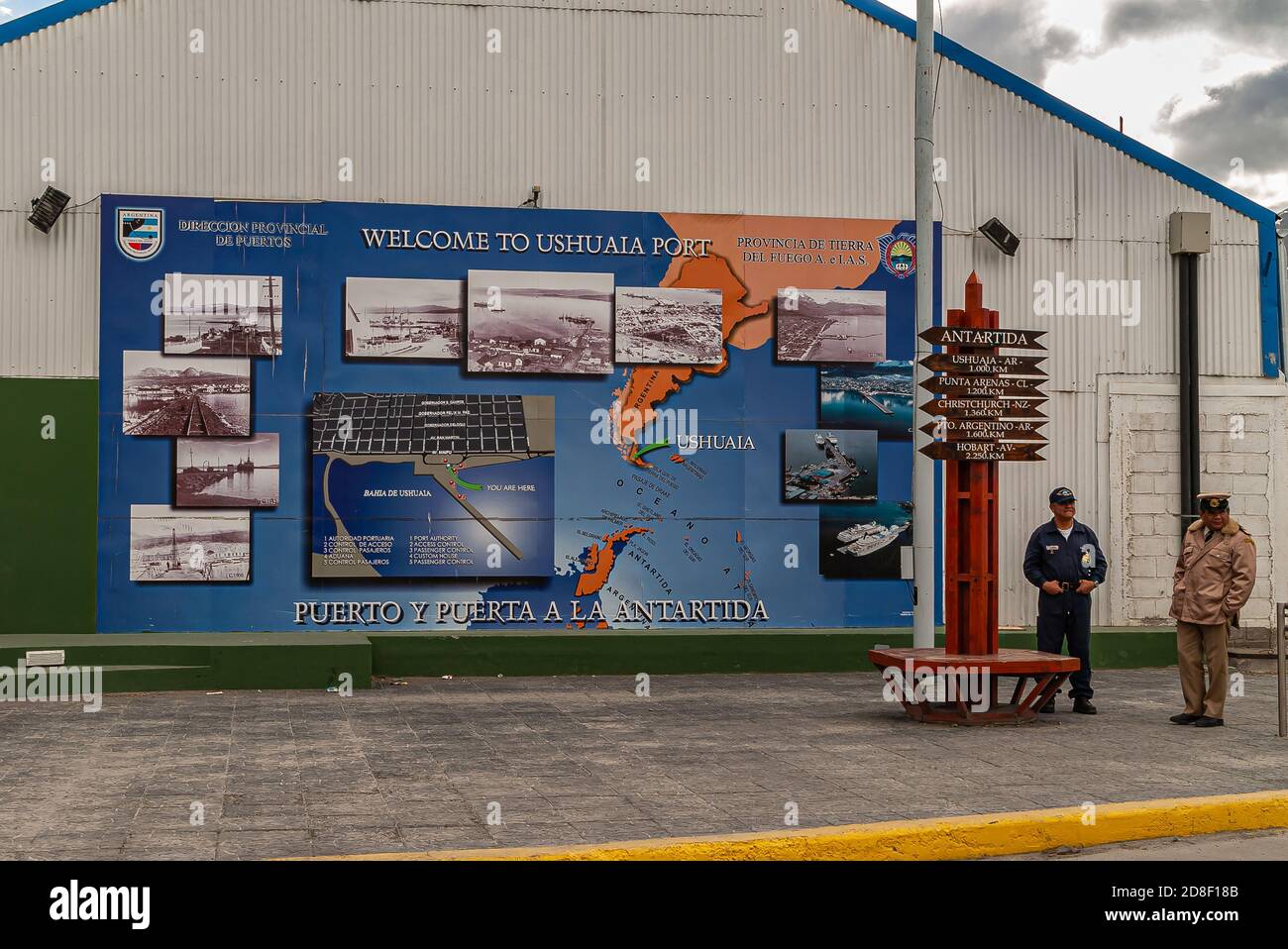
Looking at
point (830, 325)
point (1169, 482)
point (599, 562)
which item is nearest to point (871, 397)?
point (830, 325)

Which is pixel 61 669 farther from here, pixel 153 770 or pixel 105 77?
pixel 105 77

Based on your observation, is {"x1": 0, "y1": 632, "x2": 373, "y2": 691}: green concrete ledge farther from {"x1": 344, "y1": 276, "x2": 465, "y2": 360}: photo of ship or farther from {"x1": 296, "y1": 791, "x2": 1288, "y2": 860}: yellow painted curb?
{"x1": 296, "y1": 791, "x2": 1288, "y2": 860}: yellow painted curb

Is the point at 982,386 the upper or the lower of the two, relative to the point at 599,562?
upper

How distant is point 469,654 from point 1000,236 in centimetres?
764

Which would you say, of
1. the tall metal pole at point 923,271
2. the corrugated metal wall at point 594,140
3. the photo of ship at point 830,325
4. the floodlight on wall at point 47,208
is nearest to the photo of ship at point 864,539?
the corrugated metal wall at point 594,140

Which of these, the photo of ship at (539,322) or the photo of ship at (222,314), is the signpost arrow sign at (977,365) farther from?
the photo of ship at (222,314)

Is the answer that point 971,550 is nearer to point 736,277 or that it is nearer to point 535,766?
point 535,766

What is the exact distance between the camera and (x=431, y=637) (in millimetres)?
15984

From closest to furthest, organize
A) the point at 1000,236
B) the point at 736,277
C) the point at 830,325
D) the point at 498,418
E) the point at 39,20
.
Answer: the point at 39,20 < the point at 498,418 < the point at 736,277 < the point at 830,325 < the point at 1000,236

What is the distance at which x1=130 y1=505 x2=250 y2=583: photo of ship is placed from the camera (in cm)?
1591

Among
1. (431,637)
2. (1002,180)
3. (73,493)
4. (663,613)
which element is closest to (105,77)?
(73,493)

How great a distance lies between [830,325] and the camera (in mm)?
17016

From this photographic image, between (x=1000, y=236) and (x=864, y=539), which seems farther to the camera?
A: (x=1000, y=236)

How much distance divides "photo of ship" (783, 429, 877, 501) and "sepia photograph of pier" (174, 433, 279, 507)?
558 cm
